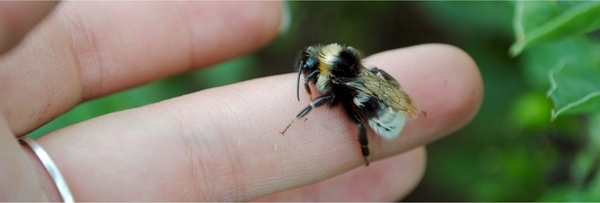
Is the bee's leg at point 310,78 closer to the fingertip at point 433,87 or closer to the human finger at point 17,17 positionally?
the fingertip at point 433,87

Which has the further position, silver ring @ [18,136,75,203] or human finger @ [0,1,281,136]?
human finger @ [0,1,281,136]

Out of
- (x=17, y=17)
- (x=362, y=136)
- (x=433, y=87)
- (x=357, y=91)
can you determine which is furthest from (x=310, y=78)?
(x=17, y=17)

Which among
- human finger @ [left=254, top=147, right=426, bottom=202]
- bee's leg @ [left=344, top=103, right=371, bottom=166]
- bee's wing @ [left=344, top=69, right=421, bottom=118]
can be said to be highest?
bee's wing @ [left=344, top=69, right=421, bottom=118]

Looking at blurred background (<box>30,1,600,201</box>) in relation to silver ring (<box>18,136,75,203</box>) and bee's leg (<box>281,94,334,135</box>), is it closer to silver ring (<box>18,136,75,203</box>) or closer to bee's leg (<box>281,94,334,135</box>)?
silver ring (<box>18,136,75,203</box>)

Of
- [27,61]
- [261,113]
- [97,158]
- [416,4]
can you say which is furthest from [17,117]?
[416,4]

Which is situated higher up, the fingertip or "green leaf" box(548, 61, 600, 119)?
"green leaf" box(548, 61, 600, 119)

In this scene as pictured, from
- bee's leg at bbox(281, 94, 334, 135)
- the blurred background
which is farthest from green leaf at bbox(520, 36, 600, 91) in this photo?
bee's leg at bbox(281, 94, 334, 135)

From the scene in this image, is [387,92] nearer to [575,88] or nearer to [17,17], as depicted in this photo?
[575,88]

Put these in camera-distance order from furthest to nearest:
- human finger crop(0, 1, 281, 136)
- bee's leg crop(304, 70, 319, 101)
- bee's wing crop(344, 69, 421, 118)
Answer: bee's leg crop(304, 70, 319, 101) → bee's wing crop(344, 69, 421, 118) → human finger crop(0, 1, 281, 136)
